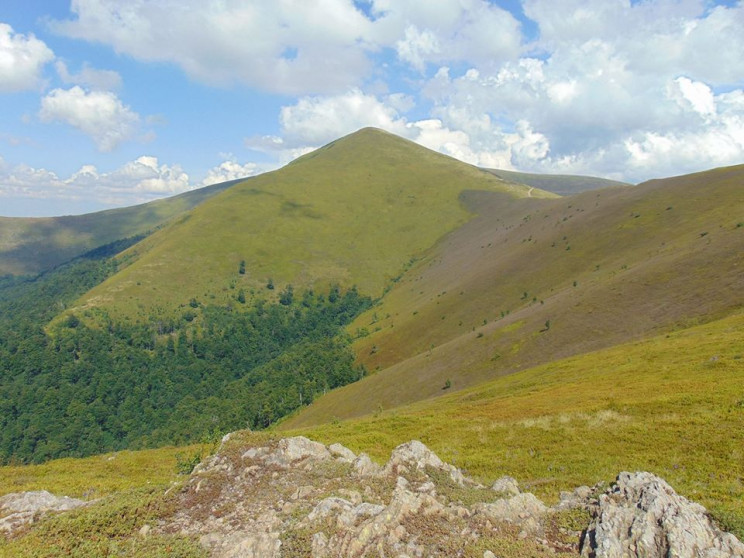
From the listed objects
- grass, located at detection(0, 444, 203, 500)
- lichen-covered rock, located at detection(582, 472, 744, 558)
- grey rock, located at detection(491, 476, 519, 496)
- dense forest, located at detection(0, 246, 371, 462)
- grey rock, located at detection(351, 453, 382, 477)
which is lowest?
dense forest, located at detection(0, 246, 371, 462)

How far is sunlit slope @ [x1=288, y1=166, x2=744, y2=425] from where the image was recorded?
176 feet

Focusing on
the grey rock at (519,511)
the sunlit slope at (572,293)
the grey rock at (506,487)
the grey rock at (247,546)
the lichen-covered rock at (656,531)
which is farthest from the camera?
the sunlit slope at (572,293)

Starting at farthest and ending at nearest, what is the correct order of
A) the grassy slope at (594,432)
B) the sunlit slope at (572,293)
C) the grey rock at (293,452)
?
1. the sunlit slope at (572,293)
2. the grassy slope at (594,432)
3. the grey rock at (293,452)

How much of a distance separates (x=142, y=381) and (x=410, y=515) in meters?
194

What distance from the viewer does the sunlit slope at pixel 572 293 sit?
53.7 m

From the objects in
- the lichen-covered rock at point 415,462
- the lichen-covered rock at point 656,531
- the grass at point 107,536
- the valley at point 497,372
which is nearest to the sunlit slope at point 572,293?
the valley at point 497,372

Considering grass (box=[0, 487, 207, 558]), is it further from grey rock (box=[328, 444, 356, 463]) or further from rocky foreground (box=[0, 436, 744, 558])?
grey rock (box=[328, 444, 356, 463])

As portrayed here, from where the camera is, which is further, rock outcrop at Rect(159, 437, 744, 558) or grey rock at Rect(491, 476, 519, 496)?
grey rock at Rect(491, 476, 519, 496)

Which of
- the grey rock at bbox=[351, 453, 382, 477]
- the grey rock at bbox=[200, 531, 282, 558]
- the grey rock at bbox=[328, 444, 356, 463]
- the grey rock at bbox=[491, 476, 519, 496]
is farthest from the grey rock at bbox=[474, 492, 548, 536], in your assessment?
the grey rock at bbox=[328, 444, 356, 463]

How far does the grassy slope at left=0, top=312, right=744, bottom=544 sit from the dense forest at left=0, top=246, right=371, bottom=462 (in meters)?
75.3

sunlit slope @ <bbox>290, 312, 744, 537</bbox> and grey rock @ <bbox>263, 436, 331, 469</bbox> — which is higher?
grey rock @ <bbox>263, 436, 331, 469</bbox>

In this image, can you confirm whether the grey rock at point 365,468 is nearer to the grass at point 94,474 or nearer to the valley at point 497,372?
the valley at point 497,372

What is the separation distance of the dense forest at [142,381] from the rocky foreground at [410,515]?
3689 inches

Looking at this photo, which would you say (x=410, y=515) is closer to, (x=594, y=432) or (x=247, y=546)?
(x=247, y=546)
